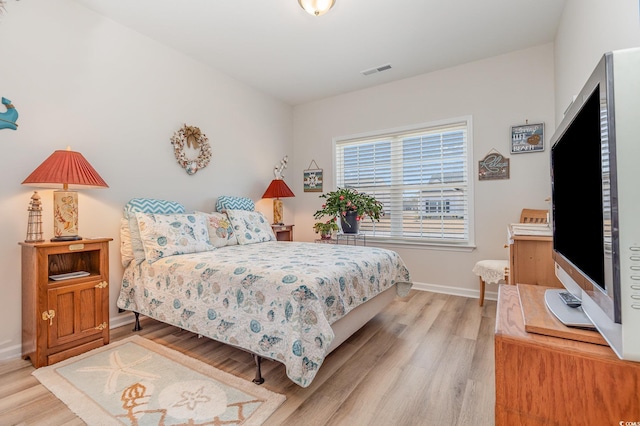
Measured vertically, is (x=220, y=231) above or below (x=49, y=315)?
above

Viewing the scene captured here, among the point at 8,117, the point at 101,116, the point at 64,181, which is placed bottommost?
the point at 64,181

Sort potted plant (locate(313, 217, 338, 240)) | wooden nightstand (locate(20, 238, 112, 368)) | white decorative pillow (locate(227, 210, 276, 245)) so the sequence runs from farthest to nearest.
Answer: potted plant (locate(313, 217, 338, 240)), white decorative pillow (locate(227, 210, 276, 245)), wooden nightstand (locate(20, 238, 112, 368))

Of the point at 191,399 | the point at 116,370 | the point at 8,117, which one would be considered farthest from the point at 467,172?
the point at 8,117

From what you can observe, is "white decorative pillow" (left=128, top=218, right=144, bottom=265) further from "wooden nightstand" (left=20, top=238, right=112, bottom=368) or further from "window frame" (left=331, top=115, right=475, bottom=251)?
"window frame" (left=331, top=115, right=475, bottom=251)

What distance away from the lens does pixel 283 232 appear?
14.4 feet

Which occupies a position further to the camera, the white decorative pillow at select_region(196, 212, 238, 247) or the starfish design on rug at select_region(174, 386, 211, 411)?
the white decorative pillow at select_region(196, 212, 238, 247)

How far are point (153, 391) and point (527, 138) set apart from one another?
3.93 metres

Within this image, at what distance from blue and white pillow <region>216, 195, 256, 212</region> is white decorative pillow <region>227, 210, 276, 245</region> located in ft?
0.54

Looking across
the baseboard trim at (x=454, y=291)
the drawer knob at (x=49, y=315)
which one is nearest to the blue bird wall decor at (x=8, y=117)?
the drawer knob at (x=49, y=315)

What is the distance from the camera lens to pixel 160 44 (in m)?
3.04

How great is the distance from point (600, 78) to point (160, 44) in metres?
3.58

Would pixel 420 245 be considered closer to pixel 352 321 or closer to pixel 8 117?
pixel 352 321

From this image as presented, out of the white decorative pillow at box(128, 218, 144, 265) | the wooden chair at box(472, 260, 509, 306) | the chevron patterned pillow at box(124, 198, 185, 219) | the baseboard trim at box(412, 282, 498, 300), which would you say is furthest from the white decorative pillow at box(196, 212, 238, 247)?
the wooden chair at box(472, 260, 509, 306)

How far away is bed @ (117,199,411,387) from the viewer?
1.63 metres
